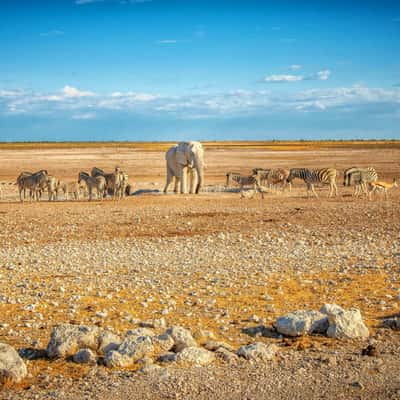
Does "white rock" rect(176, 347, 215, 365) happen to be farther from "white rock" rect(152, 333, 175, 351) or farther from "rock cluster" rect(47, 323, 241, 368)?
"white rock" rect(152, 333, 175, 351)

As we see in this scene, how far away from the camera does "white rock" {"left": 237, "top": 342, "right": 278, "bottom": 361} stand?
6.65m

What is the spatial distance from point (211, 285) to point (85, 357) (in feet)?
11.8

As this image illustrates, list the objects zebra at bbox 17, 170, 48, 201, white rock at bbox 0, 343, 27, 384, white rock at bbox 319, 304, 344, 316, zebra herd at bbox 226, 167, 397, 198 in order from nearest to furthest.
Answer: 1. white rock at bbox 0, 343, 27, 384
2. white rock at bbox 319, 304, 344, 316
3. zebra herd at bbox 226, 167, 397, 198
4. zebra at bbox 17, 170, 48, 201

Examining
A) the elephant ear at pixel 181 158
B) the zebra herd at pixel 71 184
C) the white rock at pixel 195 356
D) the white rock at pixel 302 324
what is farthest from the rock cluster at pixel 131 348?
the elephant ear at pixel 181 158

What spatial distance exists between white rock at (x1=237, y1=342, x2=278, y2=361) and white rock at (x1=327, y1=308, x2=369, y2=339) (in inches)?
35.8

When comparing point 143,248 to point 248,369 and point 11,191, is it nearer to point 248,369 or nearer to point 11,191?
point 248,369

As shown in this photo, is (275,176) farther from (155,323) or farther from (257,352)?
(257,352)

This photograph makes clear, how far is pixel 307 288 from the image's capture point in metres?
9.79

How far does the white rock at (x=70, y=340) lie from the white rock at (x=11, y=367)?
1.64ft

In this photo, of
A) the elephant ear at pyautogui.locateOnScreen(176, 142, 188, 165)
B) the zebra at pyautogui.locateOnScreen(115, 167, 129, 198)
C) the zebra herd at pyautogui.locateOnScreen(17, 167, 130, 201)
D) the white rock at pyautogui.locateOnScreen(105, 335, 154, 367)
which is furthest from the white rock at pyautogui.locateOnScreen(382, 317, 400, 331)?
the elephant ear at pyautogui.locateOnScreen(176, 142, 188, 165)

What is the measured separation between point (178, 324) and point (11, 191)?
25326 millimetres

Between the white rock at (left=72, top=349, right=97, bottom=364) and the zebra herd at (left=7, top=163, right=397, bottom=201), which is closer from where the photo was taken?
the white rock at (left=72, top=349, right=97, bottom=364)

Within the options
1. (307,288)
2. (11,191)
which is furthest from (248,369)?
(11,191)

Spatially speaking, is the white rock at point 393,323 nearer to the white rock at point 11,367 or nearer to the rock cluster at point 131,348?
the rock cluster at point 131,348
